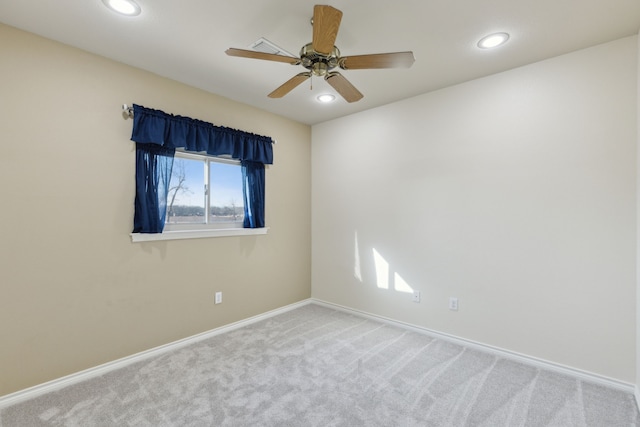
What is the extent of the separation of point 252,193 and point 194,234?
82 centimetres

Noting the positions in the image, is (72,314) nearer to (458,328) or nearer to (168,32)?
(168,32)

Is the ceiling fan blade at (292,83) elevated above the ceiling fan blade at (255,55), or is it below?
below

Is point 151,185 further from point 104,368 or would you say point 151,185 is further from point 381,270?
point 381,270

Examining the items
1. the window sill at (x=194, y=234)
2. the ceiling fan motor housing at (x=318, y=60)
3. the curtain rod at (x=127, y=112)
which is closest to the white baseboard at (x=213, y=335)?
the window sill at (x=194, y=234)

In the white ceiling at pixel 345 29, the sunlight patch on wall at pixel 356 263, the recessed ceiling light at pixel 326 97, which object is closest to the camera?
the white ceiling at pixel 345 29

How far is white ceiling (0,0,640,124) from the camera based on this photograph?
72.2 inches

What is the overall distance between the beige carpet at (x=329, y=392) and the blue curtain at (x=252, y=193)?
136 cm

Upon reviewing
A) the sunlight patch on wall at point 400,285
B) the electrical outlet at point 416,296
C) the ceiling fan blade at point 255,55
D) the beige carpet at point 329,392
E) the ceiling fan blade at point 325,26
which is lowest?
the beige carpet at point 329,392

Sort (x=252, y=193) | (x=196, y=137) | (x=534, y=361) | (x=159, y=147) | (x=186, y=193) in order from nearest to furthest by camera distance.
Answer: (x=534, y=361) < (x=159, y=147) < (x=196, y=137) < (x=186, y=193) < (x=252, y=193)

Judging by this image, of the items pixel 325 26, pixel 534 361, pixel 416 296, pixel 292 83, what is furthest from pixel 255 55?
pixel 534 361

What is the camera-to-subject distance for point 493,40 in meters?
2.17

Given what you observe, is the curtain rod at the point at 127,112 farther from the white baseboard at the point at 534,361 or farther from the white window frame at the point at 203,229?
the white baseboard at the point at 534,361

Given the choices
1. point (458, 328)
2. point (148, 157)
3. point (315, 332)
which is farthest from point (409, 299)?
point (148, 157)

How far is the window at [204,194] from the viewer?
2.96m
